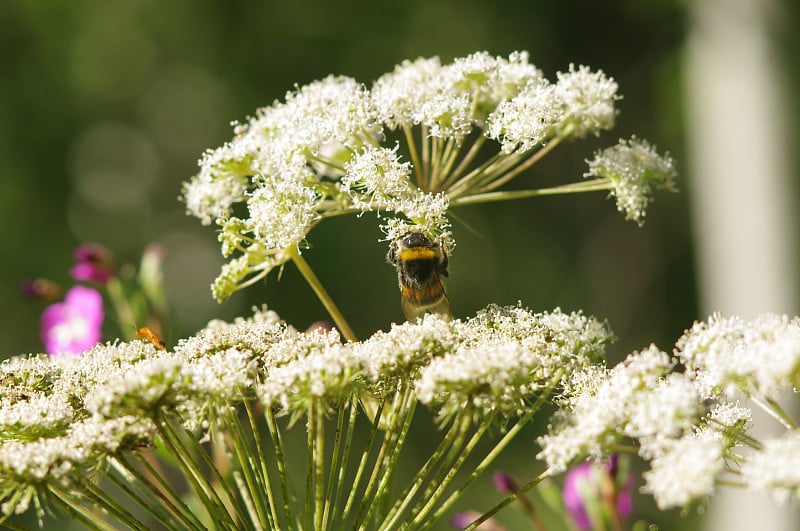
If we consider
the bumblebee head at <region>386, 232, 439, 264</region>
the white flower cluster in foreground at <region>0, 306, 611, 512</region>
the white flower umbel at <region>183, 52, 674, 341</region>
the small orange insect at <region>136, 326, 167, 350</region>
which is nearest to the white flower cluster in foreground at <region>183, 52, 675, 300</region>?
the white flower umbel at <region>183, 52, 674, 341</region>

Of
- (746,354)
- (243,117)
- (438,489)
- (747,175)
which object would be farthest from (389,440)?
(243,117)

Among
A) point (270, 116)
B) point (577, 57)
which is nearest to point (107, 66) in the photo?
point (577, 57)

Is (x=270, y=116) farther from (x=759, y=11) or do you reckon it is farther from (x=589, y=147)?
(x=589, y=147)

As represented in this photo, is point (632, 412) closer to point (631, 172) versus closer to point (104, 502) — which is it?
point (631, 172)

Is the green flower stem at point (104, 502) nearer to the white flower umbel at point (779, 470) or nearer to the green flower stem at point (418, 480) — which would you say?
the green flower stem at point (418, 480)

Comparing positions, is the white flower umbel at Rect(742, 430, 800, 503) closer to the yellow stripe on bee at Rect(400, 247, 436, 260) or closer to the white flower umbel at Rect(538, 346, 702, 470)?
the white flower umbel at Rect(538, 346, 702, 470)
